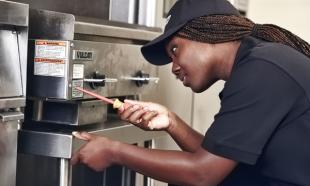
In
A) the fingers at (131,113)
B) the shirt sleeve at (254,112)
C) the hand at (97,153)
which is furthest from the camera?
the fingers at (131,113)

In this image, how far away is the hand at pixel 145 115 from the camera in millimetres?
1273

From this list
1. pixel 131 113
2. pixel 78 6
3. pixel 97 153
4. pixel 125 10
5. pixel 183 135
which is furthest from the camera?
pixel 125 10

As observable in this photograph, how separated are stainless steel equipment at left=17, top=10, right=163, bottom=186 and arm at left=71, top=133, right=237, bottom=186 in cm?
9

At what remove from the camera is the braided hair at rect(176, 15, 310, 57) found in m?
1.17

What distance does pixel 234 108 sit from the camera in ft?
3.54

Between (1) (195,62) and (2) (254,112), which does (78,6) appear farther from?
(2) (254,112)

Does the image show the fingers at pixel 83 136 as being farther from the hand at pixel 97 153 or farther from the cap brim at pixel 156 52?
the cap brim at pixel 156 52

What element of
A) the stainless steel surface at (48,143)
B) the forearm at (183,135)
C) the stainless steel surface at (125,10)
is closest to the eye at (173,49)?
the forearm at (183,135)

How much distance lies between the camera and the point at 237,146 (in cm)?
106

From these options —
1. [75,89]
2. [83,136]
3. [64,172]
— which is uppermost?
[75,89]

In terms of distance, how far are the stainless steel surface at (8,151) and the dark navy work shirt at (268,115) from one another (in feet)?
1.47

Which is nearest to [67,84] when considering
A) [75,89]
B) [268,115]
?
[75,89]

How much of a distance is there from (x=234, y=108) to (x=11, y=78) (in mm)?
524

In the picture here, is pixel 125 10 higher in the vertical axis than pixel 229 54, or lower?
higher
